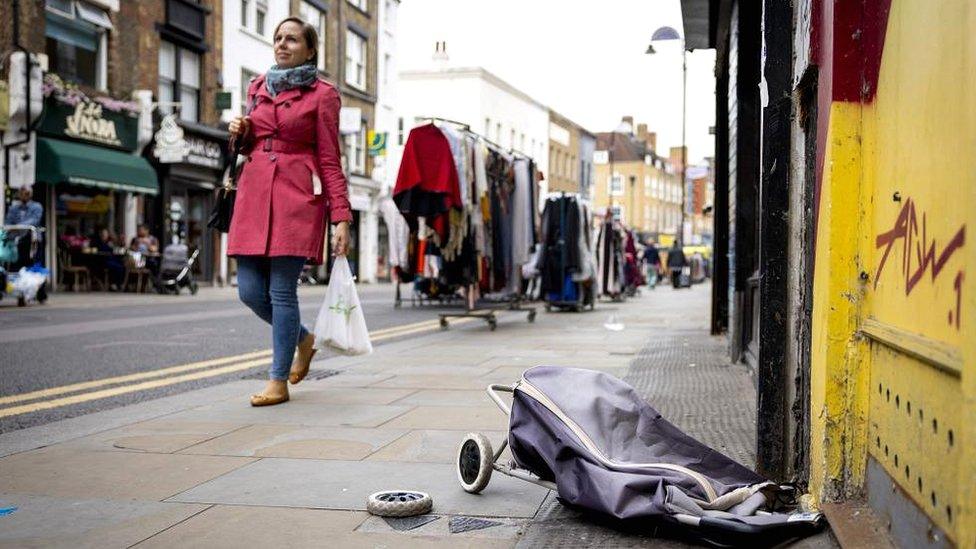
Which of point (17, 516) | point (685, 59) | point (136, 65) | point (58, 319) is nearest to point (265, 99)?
point (17, 516)

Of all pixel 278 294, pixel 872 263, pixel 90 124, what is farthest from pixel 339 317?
pixel 90 124

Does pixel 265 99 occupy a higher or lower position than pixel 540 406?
higher

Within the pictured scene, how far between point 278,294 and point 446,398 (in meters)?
1.13

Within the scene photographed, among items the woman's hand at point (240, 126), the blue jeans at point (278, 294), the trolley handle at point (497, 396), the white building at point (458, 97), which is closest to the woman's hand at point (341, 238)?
the blue jeans at point (278, 294)

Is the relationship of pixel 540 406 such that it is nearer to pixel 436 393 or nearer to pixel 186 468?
pixel 186 468

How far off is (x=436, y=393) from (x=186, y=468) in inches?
88.7

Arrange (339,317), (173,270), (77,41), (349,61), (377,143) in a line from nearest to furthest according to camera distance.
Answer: (339,317) < (173,270) < (77,41) < (377,143) < (349,61)

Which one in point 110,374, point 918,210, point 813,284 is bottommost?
point 110,374

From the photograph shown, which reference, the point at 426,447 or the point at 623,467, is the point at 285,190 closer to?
the point at 426,447

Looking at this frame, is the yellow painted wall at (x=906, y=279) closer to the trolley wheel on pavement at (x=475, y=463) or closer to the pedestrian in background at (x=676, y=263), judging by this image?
the trolley wheel on pavement at (x=475, y=463)

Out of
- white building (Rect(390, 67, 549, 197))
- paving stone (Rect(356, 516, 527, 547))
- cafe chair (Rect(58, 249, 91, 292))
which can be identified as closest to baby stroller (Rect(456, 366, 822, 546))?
paving stone (Rect(356, 516, 527, 547))

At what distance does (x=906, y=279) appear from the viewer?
217 centimetres

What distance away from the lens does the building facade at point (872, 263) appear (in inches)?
70.2

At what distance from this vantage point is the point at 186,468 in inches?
141
